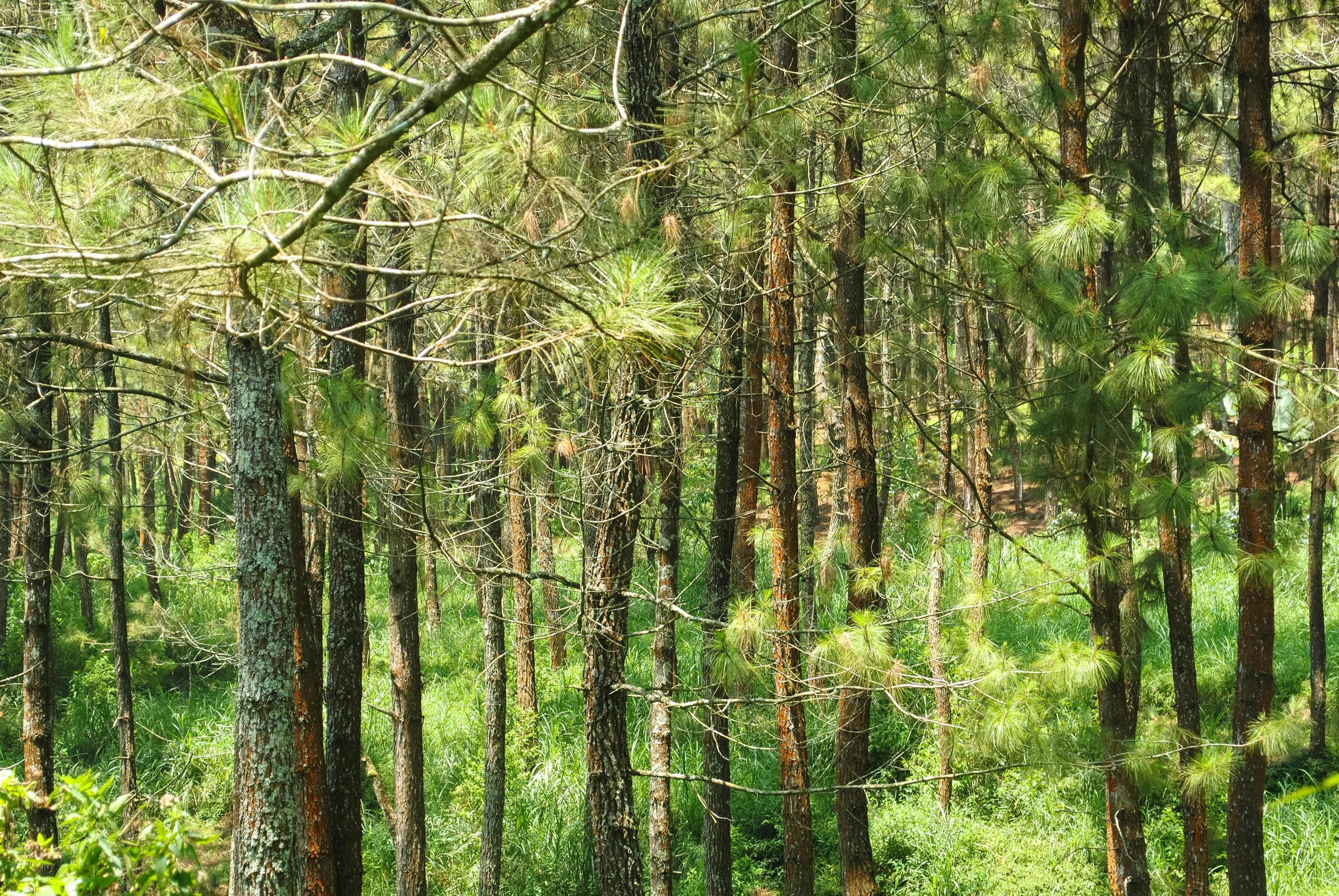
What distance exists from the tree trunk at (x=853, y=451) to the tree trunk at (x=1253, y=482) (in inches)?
88.6

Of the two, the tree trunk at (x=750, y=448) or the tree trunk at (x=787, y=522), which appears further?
the tree trunk at (x=750, y=448)

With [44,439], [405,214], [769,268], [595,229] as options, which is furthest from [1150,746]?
[44,439]

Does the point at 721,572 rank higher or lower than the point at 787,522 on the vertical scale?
lower

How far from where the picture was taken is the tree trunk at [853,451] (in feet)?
22.5

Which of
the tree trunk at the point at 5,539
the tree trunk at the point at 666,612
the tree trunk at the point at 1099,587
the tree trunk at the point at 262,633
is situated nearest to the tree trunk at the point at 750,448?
the tree trunk at the point at 666,612

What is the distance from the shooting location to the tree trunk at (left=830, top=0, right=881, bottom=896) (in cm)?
686

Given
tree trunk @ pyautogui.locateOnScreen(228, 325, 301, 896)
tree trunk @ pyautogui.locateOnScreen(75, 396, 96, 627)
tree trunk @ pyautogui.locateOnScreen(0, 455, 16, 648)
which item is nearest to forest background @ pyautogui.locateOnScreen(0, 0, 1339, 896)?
tree trunk @ pyautogui.locateOnScreen(228, 325, 301, 896)

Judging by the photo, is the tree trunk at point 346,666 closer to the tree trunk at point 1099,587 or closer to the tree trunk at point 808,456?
the tree trunk at point 808,456

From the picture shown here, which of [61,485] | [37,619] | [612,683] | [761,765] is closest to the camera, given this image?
[612,683]

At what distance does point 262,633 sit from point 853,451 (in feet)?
13.9

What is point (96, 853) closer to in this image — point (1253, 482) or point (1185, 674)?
point (1253, 482)

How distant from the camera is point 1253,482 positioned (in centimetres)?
575

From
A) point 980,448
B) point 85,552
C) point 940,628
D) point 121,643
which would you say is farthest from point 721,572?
point 85,552

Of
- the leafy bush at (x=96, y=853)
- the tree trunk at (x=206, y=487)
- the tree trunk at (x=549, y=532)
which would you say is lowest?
the leafy bush at (x=96, y=853)
